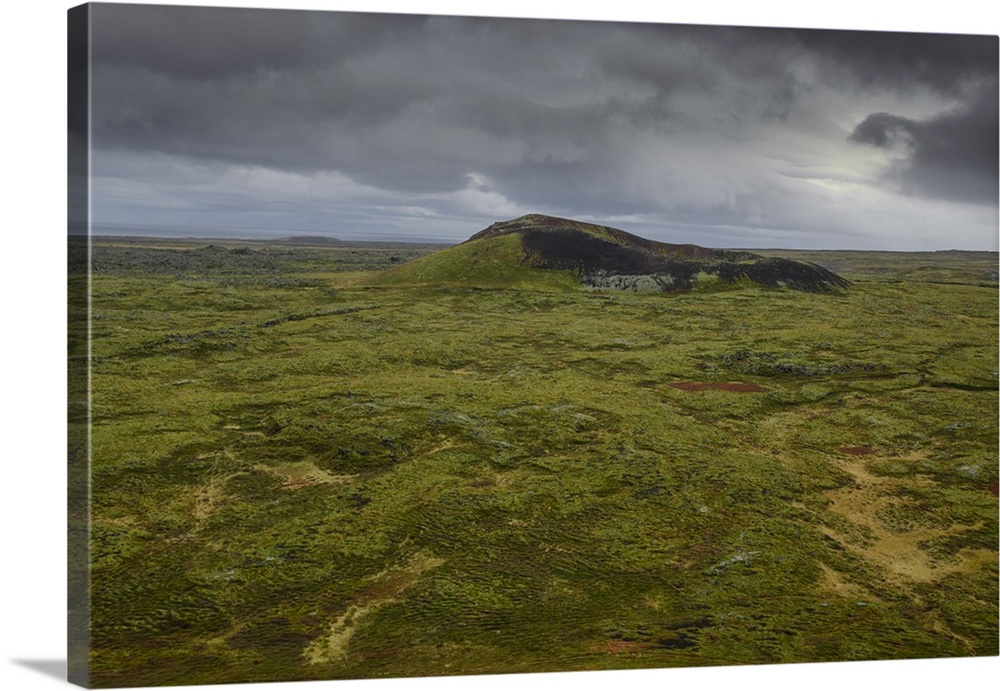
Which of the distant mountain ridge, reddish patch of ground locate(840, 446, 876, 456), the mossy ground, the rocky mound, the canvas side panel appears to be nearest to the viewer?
the canvas side panel

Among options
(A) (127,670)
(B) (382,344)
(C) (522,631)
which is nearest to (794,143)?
(B) (382,344)

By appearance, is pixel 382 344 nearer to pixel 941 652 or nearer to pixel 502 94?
pixel 502 94

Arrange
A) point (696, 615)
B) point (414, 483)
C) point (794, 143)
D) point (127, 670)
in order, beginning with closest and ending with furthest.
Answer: point (127, 670), point (696, 615), point (414, 483), point (794, 143)

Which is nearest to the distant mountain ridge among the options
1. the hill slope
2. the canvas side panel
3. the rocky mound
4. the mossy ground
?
the mossy ground

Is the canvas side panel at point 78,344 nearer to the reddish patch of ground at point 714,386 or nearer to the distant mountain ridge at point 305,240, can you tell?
the distant mountain ridge at point 305,240

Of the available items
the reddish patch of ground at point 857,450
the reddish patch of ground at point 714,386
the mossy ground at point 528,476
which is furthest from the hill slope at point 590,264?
the reddish patch of ground at point 857,450

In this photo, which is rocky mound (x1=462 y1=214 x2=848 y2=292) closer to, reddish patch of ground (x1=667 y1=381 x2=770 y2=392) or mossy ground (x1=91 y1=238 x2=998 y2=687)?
mossy ground (x1=91 y1=238 x2=998 y2=687)
